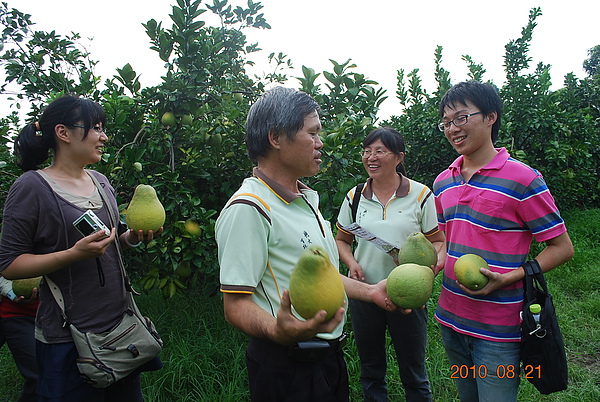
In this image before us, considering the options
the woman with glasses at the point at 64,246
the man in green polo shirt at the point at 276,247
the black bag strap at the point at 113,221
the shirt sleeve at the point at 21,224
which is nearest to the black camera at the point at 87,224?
the woman with glasses at the point at 64,246

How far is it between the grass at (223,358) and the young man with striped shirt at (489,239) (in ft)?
3.80

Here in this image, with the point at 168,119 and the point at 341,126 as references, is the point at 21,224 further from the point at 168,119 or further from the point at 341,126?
the point at 341,126

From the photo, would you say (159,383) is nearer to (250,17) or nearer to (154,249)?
(154,249)

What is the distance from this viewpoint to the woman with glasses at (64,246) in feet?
5.34

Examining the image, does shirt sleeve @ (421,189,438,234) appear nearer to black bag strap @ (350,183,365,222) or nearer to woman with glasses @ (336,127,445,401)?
woman with glasses @ (336,127,445,401)

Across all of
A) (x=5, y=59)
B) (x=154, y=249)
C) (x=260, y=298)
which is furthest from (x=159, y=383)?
(x=5, y=59)

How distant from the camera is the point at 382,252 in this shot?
2486 millimetres

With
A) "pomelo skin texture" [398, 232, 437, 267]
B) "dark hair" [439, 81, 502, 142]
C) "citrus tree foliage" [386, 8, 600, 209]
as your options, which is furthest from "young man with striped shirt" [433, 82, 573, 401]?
"citrus tree foliage" [386, 8, 600, 209]

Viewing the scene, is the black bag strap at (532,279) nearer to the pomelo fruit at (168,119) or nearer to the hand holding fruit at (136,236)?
the hand holding fruit at (136,236)

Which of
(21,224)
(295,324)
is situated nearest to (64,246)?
(21,224)

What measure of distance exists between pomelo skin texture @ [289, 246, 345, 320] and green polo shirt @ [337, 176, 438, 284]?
1.35 m

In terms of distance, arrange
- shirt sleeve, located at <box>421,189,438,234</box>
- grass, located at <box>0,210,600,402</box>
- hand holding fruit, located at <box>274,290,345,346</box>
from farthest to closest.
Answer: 1. grass, located at <box>0,210,600,402</box>
2. shirt sleeve, located at <box>421,189,438,234</box>
3. hand holding fruit, located at <box>274,290,345,346</box>

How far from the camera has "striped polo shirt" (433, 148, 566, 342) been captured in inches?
Answer: 68.8

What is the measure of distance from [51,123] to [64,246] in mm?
571
